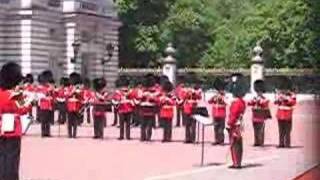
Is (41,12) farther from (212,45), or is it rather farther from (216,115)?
(216,115)

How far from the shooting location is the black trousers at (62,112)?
45.4ft

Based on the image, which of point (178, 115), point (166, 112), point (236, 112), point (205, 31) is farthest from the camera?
point (205, 31)

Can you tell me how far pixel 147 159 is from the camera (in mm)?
9602

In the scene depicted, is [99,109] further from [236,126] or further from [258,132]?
[236,126]

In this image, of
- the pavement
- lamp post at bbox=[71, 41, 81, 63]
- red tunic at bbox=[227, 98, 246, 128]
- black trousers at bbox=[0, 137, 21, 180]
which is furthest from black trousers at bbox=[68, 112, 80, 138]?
lamp post at bbox=[71, 41, 81, 63]

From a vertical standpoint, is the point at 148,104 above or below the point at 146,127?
above

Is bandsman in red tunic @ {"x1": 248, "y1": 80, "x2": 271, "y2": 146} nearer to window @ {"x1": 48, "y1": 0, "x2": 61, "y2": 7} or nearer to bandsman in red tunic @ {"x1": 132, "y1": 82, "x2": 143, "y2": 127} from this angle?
bandsman in red tunic @ {"x1": 132, "y1": 82, "x2": 143, "y2": 127}

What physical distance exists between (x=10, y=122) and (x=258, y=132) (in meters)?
6.10

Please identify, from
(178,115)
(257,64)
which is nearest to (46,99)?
(178,115)

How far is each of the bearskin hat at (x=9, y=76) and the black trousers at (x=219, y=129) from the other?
5.44 meters

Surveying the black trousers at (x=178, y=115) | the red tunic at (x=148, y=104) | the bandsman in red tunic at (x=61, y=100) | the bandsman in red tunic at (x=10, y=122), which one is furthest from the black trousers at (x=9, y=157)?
the bandsman in red tunic at (x=61, y=100)

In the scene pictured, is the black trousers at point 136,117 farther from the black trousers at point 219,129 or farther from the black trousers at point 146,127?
the black trousers at point 219,129

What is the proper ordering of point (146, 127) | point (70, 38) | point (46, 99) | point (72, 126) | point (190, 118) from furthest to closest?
point (70, 38) < point (72, 126) < point (46, 99) < point (146, 127) < point (190, 118)

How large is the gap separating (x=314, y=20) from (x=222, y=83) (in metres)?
12.1
